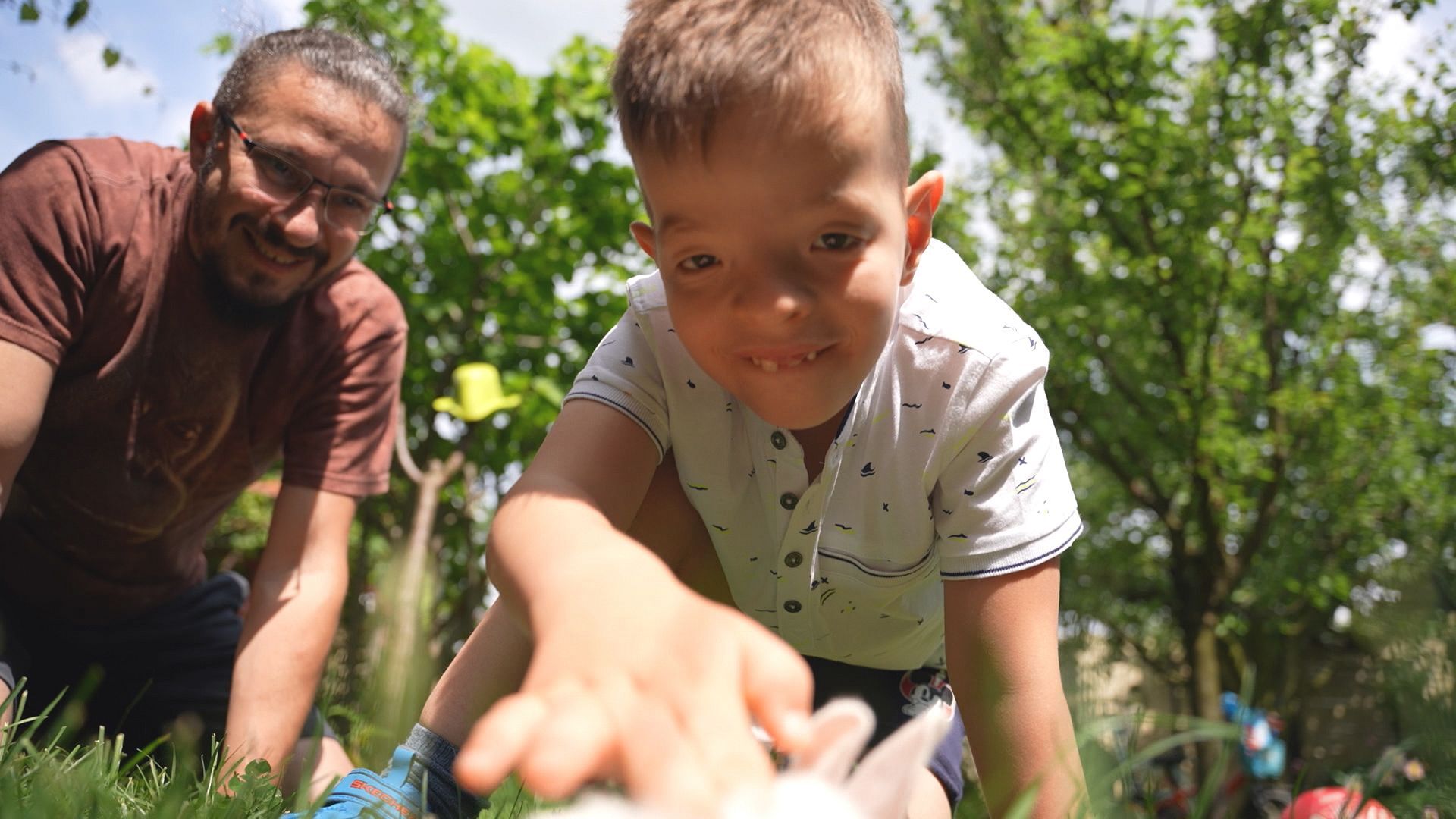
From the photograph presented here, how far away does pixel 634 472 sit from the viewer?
1.75 meters

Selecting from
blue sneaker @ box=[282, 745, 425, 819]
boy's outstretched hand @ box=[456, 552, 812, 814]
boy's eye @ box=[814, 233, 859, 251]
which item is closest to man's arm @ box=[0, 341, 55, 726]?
blue sneaker @ box=[282, 745, 425, 819]

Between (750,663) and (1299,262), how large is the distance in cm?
1182

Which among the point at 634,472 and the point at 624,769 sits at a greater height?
the point at 624,769

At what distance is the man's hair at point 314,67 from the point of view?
273 cm

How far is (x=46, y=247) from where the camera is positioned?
2.38 metres

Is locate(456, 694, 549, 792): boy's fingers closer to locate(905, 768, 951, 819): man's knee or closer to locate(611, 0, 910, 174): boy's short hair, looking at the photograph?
locate(611, 0, 910, 174): boy's short hair

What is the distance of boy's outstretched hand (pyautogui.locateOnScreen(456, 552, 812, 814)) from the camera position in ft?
2.20

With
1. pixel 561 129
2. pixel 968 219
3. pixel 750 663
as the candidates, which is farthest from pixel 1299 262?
pixel 750 663

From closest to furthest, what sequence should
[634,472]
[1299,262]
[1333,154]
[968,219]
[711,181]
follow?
[711,181] → [634,472] → [1333,154] → [1299,262] → [968,219]

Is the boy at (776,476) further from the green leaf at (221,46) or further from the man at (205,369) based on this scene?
the green leaf at (221,46)

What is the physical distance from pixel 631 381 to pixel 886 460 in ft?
1.53

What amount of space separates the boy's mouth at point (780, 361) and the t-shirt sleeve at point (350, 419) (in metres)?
1.78

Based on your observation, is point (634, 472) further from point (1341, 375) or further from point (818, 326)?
point (1341, 375)

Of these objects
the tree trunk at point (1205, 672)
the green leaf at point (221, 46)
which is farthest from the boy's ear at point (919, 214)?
the tree trunk at point (1205, 672)
